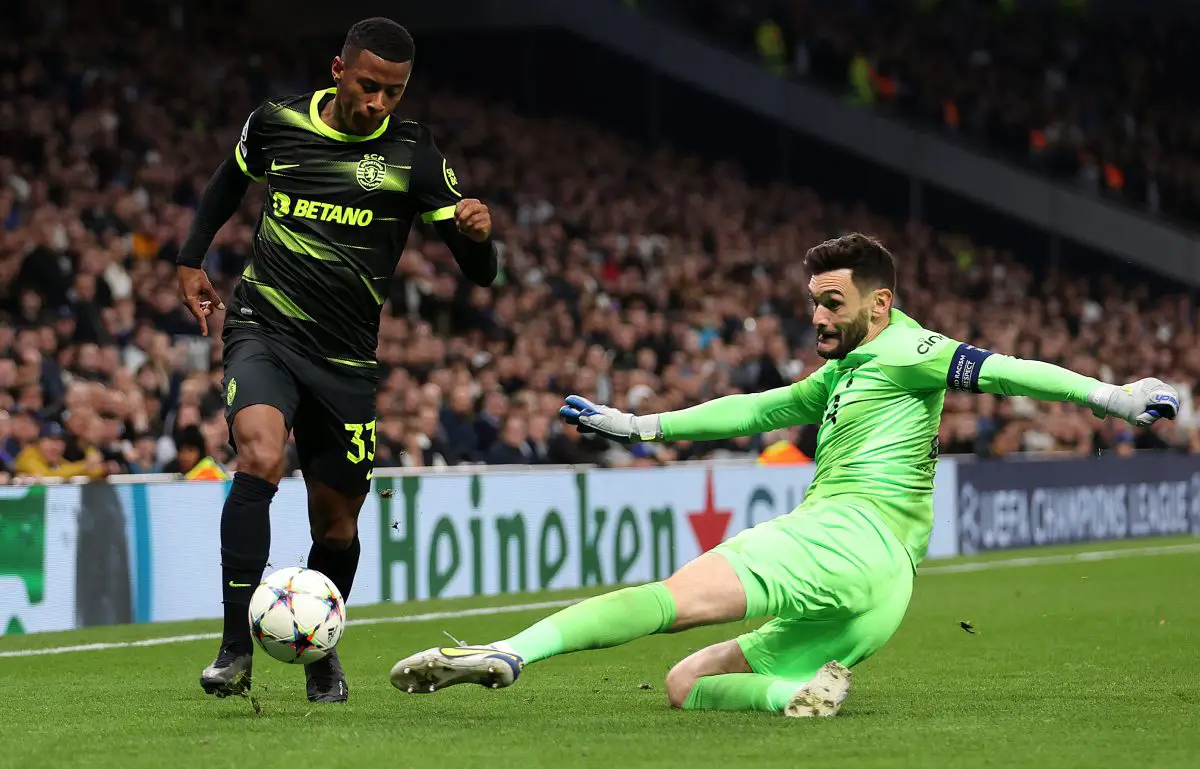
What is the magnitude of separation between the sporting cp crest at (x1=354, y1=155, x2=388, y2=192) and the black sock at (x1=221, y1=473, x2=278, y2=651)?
1185mm

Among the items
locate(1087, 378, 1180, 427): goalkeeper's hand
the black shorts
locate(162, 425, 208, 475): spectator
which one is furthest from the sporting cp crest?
locate(162, 425, 208, 475): spectator

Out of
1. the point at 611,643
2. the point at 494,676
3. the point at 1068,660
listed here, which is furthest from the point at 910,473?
the point at 1068,660

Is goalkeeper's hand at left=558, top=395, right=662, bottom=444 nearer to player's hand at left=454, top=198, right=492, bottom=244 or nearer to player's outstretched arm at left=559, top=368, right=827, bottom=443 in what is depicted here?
player's outstretched arm at left=559, top=368, right=827, bottom=443

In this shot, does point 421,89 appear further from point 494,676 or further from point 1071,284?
point 494,676

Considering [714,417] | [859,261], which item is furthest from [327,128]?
[859,261]

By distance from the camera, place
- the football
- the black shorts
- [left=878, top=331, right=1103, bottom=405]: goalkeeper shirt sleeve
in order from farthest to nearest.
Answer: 1. the black shorts
2. the football
3. [left=878, top=331, right=1103, bottom=405]: goalkeeper shirt sleeve

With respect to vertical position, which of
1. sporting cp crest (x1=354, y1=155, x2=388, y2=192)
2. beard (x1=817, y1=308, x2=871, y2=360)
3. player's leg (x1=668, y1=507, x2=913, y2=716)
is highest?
sporting cp crest (x1=354, y1=155, x2=388, y2=192)

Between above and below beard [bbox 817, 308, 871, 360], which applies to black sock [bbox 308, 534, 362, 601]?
below

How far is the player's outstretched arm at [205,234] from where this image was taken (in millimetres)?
7148

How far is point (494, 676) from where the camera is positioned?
18.2 feet

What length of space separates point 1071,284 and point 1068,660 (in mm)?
21412

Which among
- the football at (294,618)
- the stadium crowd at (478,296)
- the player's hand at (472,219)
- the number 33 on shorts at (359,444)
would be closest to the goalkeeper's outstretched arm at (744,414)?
the player's hand at (472,219)

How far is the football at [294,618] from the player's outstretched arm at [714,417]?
1075 millimetres

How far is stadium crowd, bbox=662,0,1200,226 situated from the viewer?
99.7 ft
